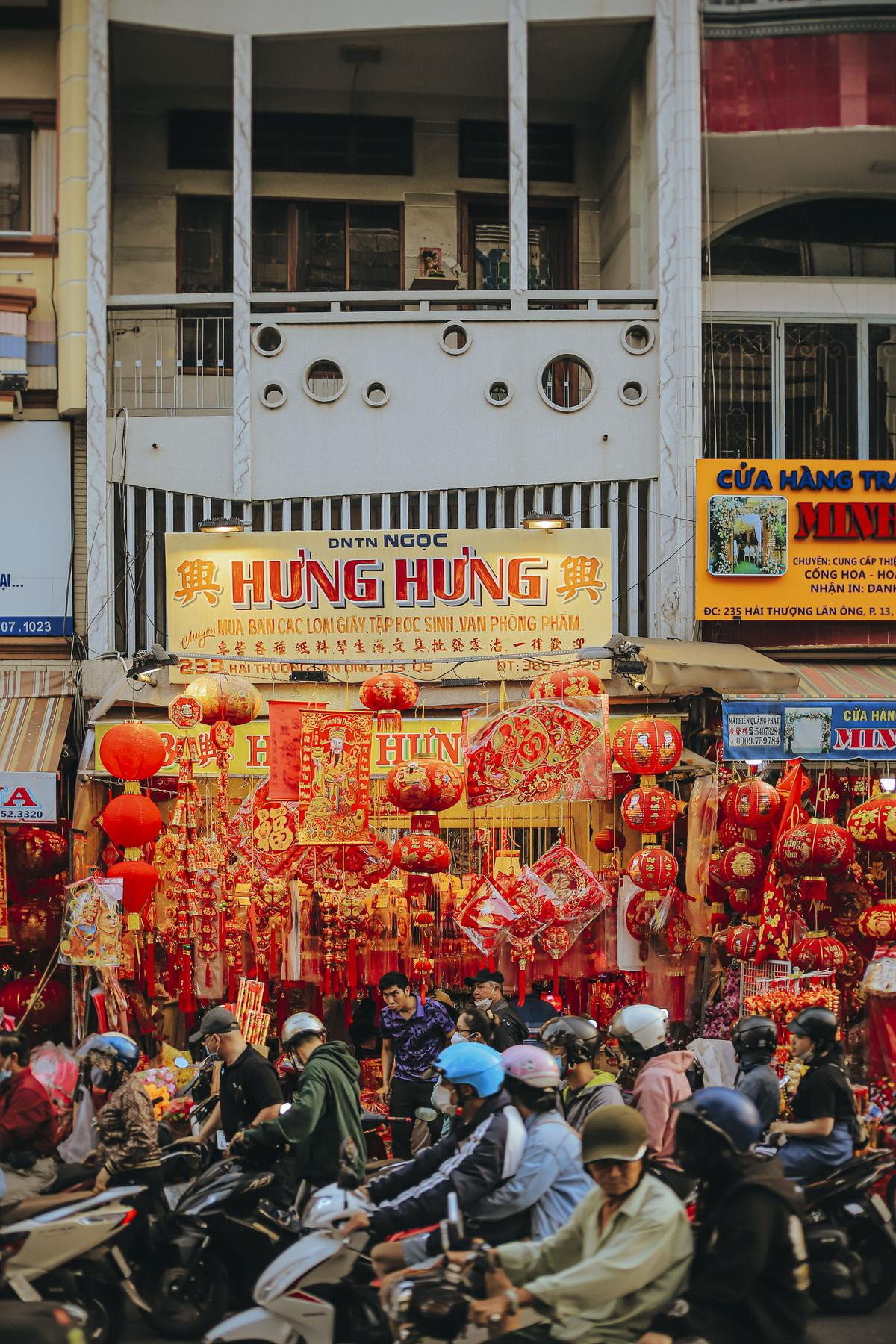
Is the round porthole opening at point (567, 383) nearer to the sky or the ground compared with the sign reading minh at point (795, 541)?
nearer to the sky

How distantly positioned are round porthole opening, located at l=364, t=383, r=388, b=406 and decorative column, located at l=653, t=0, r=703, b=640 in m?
2.53

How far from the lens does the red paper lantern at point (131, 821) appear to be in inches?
486

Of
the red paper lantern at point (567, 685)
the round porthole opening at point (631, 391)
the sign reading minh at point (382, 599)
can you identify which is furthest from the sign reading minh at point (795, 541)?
the red paper lantern at point (567, 685)

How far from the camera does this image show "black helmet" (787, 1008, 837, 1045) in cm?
877

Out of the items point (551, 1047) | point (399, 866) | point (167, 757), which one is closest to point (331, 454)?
point (167, 757)

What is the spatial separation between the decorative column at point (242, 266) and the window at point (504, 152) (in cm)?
252

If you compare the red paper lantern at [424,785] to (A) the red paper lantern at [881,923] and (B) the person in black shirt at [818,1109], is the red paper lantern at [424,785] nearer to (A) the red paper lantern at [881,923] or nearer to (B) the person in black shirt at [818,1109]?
(A) the red paper lantern at [881,923]

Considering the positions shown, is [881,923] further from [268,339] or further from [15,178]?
[15,178]

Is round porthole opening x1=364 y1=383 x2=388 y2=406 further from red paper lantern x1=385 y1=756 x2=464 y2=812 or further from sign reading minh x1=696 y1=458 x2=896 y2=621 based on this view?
red paper lantern x1=385 y1=756 x2=464 y2=812

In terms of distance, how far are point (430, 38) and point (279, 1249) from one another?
11.8 metres

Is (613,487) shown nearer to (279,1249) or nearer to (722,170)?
(722,170)

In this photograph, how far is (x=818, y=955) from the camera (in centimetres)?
1221

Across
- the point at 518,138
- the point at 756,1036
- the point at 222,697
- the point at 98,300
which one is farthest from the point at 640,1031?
the point at 518,138

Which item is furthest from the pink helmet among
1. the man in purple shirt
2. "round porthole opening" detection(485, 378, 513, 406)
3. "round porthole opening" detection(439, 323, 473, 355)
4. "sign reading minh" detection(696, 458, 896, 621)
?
"round porthole opening" detection(439, 323, 473, 355)
